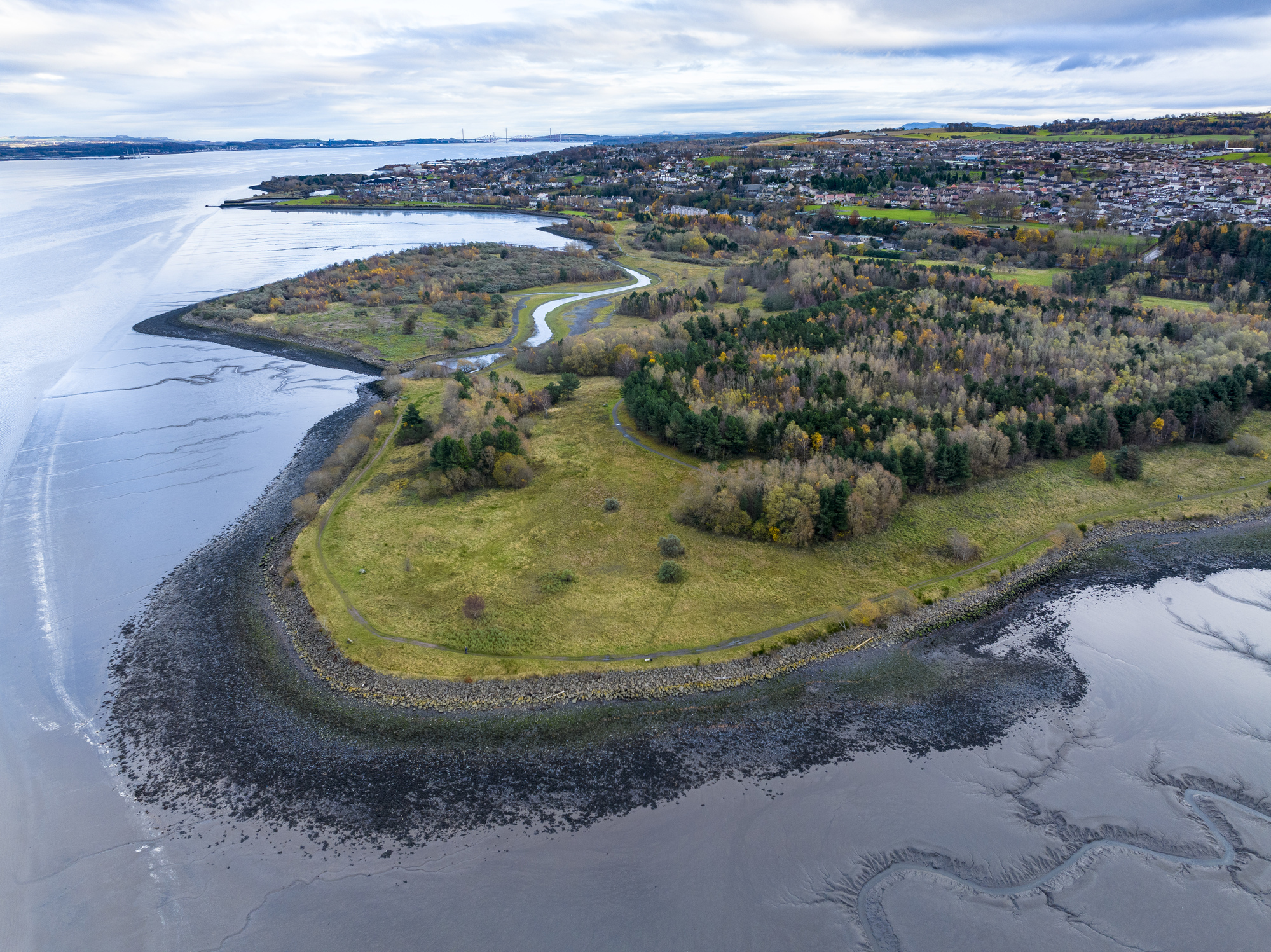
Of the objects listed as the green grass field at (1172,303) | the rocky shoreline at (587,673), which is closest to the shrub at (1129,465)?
the rocky shoreline at (587,673)

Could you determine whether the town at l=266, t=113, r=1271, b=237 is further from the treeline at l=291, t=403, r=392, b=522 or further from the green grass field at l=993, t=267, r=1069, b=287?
the treeline at l=291, t=403, r=392, b=522

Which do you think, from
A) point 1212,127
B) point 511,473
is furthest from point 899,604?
point 1212,127

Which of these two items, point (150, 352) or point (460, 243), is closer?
point (150, 352)

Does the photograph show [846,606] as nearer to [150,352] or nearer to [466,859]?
[466,859]

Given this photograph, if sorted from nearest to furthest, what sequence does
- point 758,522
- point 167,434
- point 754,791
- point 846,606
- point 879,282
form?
1. point 754,791
2. point 846,606
3. point 758,522
4. point 167,434
5. point 879,282

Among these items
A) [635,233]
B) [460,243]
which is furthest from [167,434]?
[635,233]

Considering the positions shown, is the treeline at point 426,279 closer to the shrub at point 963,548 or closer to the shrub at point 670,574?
the shrub at point 670,574

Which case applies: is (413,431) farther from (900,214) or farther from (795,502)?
(900,214)

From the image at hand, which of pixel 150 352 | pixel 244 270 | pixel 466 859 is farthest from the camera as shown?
pixel 244 270
